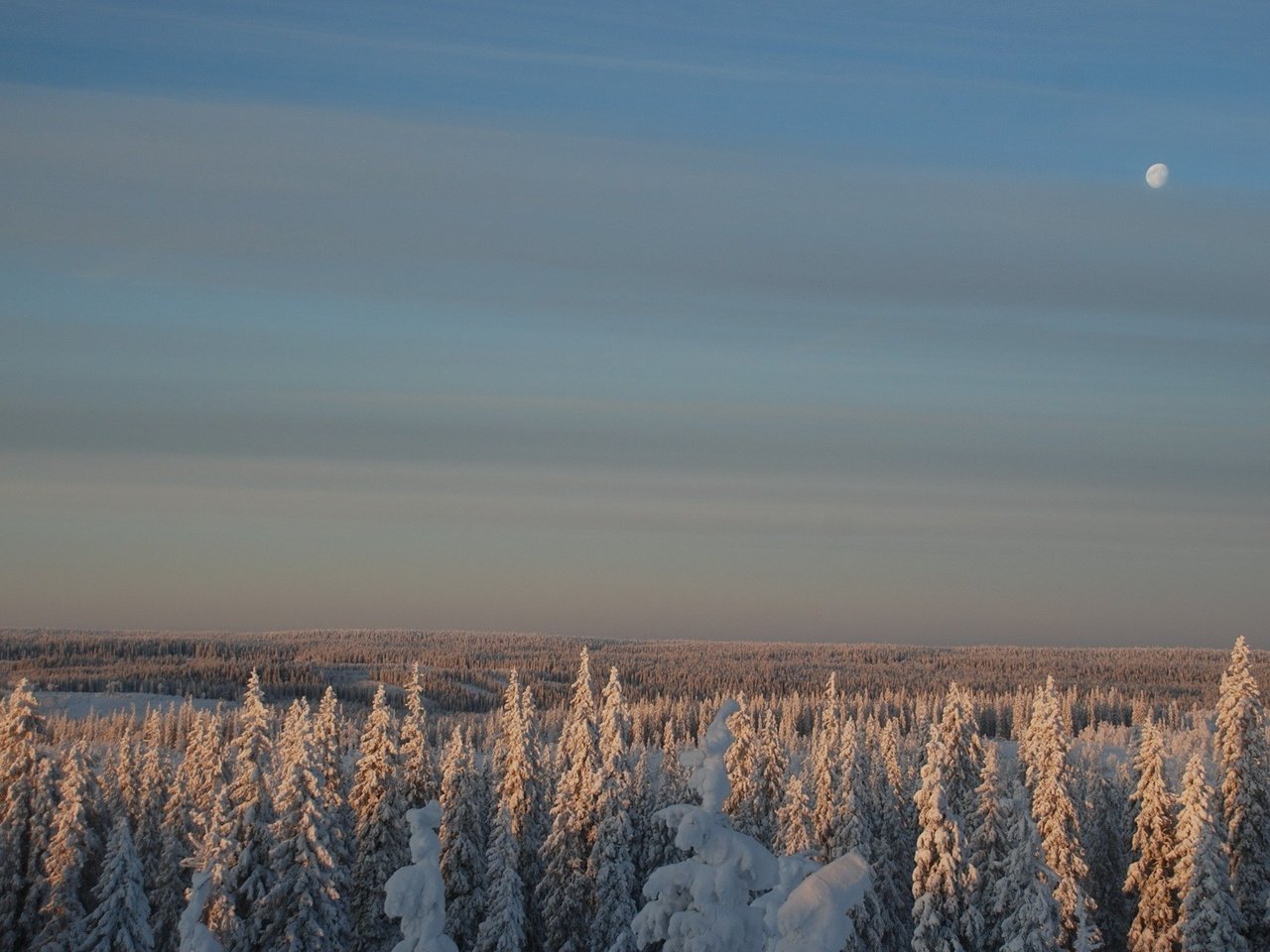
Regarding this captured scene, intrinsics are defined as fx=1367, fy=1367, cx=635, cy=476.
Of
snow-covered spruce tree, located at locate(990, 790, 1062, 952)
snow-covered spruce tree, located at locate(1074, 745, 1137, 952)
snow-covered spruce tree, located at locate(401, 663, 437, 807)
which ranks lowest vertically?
snow-covered spruce tree, located at locate(1074, 745, 1137, 952)

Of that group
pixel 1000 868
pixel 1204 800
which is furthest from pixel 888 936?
pixel 1204 800

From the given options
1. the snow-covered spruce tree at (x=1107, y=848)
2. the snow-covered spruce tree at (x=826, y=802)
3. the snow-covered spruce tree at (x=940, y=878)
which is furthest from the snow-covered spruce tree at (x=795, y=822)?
the snow-covered spruce tree at (x=1107, y=848)

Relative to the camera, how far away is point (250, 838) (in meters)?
44.6

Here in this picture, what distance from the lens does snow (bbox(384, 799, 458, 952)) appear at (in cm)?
2439

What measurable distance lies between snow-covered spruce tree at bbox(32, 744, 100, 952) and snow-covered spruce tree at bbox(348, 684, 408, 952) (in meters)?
10.2

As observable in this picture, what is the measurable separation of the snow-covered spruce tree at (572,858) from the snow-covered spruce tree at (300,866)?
10406 mm

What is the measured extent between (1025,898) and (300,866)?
925 inches

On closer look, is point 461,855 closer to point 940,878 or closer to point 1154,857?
point 940,878

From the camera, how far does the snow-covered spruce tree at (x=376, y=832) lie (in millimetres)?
53062

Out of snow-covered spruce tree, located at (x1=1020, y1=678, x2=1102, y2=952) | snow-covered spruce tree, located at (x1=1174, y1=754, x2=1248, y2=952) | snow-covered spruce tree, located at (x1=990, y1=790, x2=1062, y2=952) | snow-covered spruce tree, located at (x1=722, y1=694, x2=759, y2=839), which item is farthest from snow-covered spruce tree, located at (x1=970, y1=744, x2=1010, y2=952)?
snow-covered spruce tree, located at (x1=722, y1=694, x2=759, y2=839)

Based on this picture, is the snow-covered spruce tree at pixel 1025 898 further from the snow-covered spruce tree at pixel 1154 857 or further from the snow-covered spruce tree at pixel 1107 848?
the snow-covered spruce tree at pixel 1107 848

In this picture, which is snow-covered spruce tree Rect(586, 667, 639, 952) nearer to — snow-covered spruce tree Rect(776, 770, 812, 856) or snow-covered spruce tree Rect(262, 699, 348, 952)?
snow-covered spruce tree Rect(776, 770, 812, 856)

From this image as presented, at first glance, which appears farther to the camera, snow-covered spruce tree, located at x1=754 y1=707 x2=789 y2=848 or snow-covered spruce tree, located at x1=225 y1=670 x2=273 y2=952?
snow-covered spruce tree, located at x1=754 y1=707 x2=789 y2=848

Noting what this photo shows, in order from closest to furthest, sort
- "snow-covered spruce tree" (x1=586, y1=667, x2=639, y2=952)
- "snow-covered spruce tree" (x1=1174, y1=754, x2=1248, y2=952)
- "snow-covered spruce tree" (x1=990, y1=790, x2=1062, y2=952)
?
"snow-covered spruce tree" (x1=990, y1=790, x2=1062, y2=952)
"snow-covered spruce tree" (x1=1174, y1=754, x2=1248, y2=952)
"snow-covered spruce tree" (x1=586, y1=667, x2=639, y2=952)
